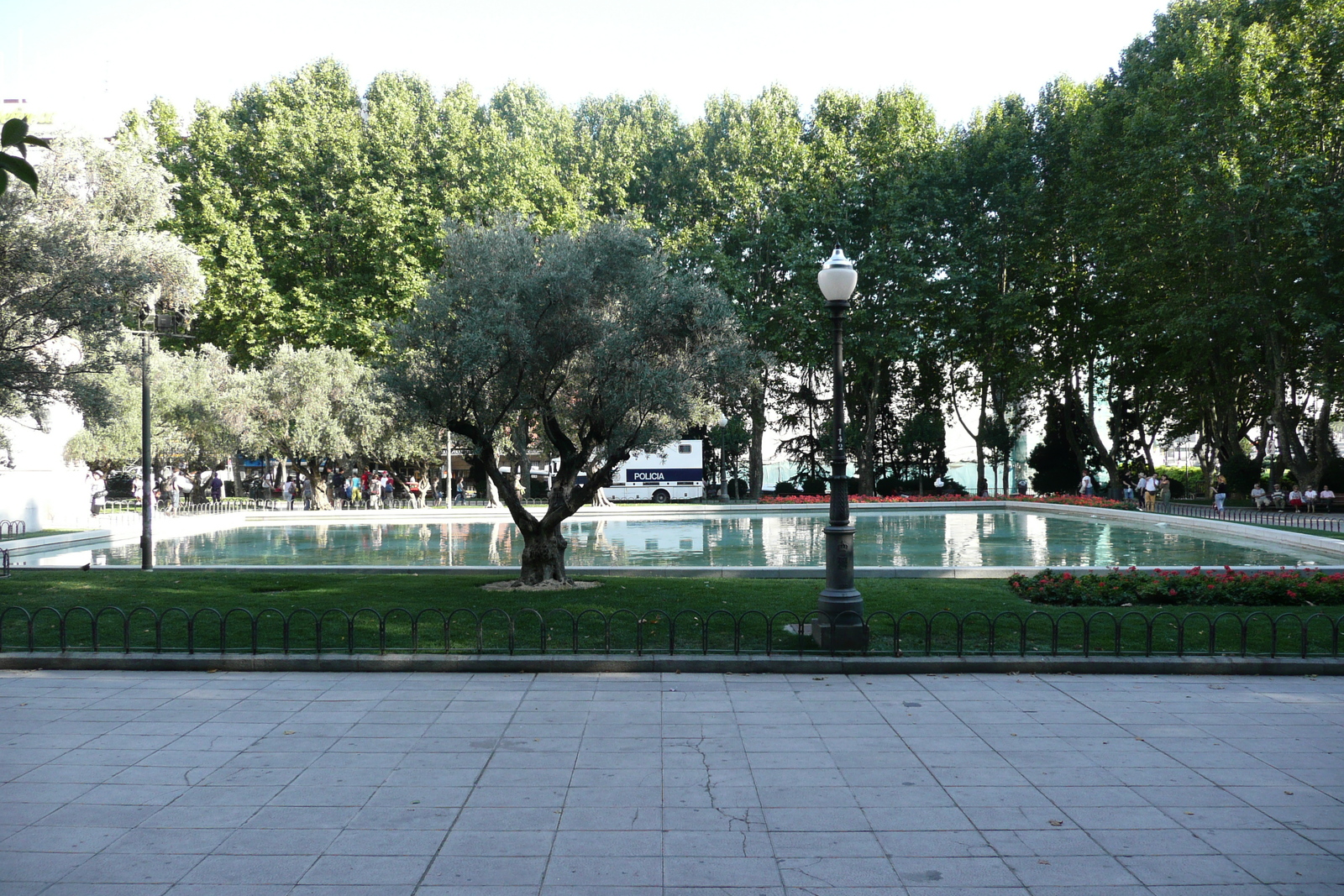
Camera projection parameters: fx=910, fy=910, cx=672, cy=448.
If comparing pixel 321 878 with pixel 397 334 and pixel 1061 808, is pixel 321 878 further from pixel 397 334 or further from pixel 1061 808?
pixel 397 334

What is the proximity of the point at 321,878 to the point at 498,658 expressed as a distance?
4.49m

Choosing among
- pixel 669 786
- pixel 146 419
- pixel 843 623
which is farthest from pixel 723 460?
pixel 669 786

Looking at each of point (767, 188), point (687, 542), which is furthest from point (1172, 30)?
point (687, 542)

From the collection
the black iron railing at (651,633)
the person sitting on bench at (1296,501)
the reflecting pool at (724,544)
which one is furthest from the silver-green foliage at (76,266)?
the person sitting on bench at (1296,501)

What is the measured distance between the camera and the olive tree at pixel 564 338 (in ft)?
40.5

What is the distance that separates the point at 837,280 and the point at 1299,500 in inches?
1140

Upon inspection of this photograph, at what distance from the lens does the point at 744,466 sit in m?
49.5

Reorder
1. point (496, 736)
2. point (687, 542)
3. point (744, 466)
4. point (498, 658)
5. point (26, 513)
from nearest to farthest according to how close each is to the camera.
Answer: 1. point (496, 736)
2. point (498, 658)
3. point (687, 542)
4. point (26, 513)
5. point (744, 466)

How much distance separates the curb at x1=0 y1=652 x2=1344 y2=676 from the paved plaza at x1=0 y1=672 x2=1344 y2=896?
311 mm

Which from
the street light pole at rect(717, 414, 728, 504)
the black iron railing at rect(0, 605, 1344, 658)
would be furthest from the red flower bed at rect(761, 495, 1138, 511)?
the black iron railing at rect(0, 605, 1344, 658)

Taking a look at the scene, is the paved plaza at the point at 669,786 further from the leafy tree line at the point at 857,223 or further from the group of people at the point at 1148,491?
the group of people at the point at 1148,491

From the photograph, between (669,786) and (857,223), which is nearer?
(669,786)

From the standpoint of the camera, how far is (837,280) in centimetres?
929

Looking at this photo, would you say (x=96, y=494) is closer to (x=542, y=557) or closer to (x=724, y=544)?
(x=724, y=544)
